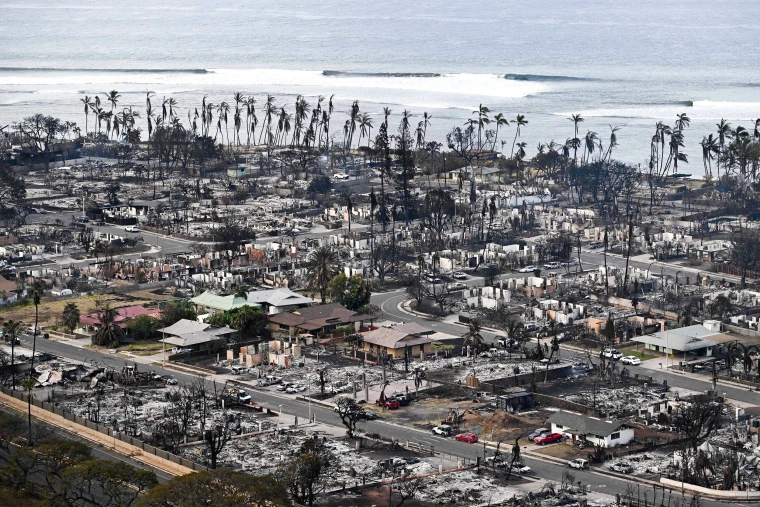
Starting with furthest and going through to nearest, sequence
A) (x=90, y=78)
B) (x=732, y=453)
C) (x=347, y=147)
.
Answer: (x=90, y=78) < (x=347, y=147) < (x=732, y=453)

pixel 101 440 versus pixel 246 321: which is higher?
pixel 246 321

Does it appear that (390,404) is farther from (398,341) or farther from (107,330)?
(107,330)

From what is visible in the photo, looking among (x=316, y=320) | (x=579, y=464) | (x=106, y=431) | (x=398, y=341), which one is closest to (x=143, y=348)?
Result: (x=316, y=320)

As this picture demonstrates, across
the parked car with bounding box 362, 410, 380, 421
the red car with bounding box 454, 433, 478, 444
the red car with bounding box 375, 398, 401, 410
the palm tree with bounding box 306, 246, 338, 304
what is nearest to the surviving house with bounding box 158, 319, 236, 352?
the palm tree with bounding box 306, 246, 338, 304

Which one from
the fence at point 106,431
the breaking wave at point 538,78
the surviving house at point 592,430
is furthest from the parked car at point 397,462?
the breaking wave at point 538,78

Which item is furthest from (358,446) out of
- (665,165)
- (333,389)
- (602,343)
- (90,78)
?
(90,78)

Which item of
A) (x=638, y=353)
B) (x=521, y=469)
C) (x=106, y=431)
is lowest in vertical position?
(x=106, y=431)

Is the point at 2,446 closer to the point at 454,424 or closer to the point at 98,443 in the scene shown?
the point at 98,443

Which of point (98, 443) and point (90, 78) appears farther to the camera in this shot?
point (90, 78)
